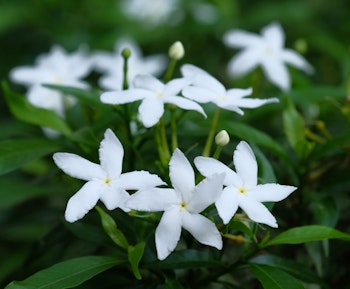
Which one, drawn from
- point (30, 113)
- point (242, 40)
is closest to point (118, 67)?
point (242, 40)

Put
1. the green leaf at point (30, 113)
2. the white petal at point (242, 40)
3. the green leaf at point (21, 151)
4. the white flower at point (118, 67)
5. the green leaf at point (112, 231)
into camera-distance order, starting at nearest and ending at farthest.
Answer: the green leaf at point (112, 231), the green leaf at point (21, 151), the green leaf at point (30, 113), the white flower at point (118, 67), the white petal at point (242, 40)

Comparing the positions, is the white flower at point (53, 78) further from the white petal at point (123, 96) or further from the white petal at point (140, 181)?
the white petal at point (140, 181)

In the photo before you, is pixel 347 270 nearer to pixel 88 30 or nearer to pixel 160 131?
pixel 160 131

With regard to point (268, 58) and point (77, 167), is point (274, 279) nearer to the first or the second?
point (77, 167)

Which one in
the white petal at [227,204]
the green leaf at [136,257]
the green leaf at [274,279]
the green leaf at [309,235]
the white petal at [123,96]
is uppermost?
the white petal at [123,96]

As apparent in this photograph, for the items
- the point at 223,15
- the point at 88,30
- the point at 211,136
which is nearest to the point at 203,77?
the point at 211,136

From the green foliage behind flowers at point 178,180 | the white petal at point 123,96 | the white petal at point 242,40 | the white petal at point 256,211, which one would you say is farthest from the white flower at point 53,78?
the white petal at point 256,211
